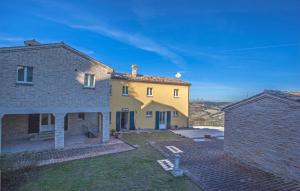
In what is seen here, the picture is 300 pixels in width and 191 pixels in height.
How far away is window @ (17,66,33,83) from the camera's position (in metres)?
14.2

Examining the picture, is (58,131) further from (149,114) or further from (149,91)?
(149,91)

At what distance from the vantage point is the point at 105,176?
425 inches

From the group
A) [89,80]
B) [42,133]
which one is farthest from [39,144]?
[89,80]

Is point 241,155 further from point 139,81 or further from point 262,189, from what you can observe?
point 139,81

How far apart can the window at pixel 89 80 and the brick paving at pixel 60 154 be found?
4.88 metres

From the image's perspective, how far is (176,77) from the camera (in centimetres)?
3238

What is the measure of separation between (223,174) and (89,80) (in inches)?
476

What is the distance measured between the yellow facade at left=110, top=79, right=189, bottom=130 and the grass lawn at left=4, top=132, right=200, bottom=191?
12.0 m

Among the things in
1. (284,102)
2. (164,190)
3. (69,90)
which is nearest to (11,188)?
(164,190)

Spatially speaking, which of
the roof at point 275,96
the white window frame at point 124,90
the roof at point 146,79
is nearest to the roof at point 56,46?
the roof at point 146,79

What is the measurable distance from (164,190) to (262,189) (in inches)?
170

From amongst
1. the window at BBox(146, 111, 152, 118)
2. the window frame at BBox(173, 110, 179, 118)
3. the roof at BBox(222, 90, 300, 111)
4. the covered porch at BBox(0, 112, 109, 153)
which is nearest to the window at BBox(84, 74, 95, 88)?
the covered porch at BBox(0, 112, 109, 153)

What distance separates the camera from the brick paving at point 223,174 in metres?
9.77

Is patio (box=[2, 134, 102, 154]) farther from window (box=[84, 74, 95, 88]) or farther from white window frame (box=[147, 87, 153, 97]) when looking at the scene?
white window frame (box=[147, 87, 153, 97])
